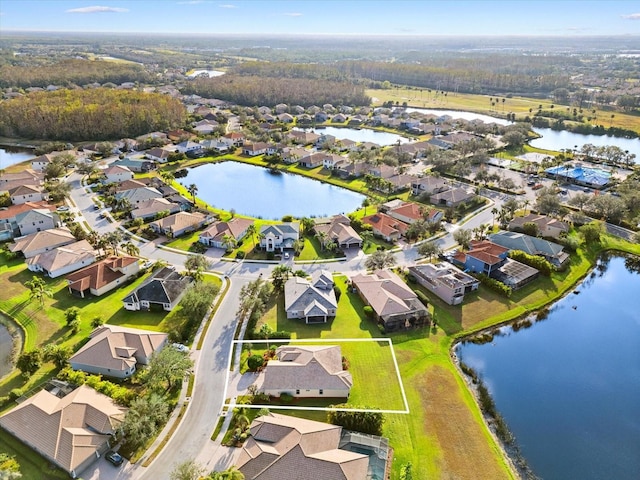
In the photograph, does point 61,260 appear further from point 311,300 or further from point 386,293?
point 386,293

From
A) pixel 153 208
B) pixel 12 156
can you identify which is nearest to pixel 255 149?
pixel 153 208

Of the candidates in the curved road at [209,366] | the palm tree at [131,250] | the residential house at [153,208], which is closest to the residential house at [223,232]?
the curved road at [209,366]

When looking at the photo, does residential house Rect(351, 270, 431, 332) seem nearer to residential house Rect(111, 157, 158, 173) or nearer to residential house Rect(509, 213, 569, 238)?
residential house Rect(509, 213, 569, 238)

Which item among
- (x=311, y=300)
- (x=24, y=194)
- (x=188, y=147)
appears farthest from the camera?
(x=188, y=147)

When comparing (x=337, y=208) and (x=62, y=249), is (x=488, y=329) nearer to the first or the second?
(x=337, y=208)

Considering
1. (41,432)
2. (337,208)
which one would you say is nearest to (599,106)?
(337,208)

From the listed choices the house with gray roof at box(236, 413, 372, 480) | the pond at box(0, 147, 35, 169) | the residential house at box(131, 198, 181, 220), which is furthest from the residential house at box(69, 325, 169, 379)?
the pond at box(0, 147, 35, 169)

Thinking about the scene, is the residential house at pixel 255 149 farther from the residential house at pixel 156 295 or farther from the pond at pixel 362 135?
the residential house at pixel 156 295
